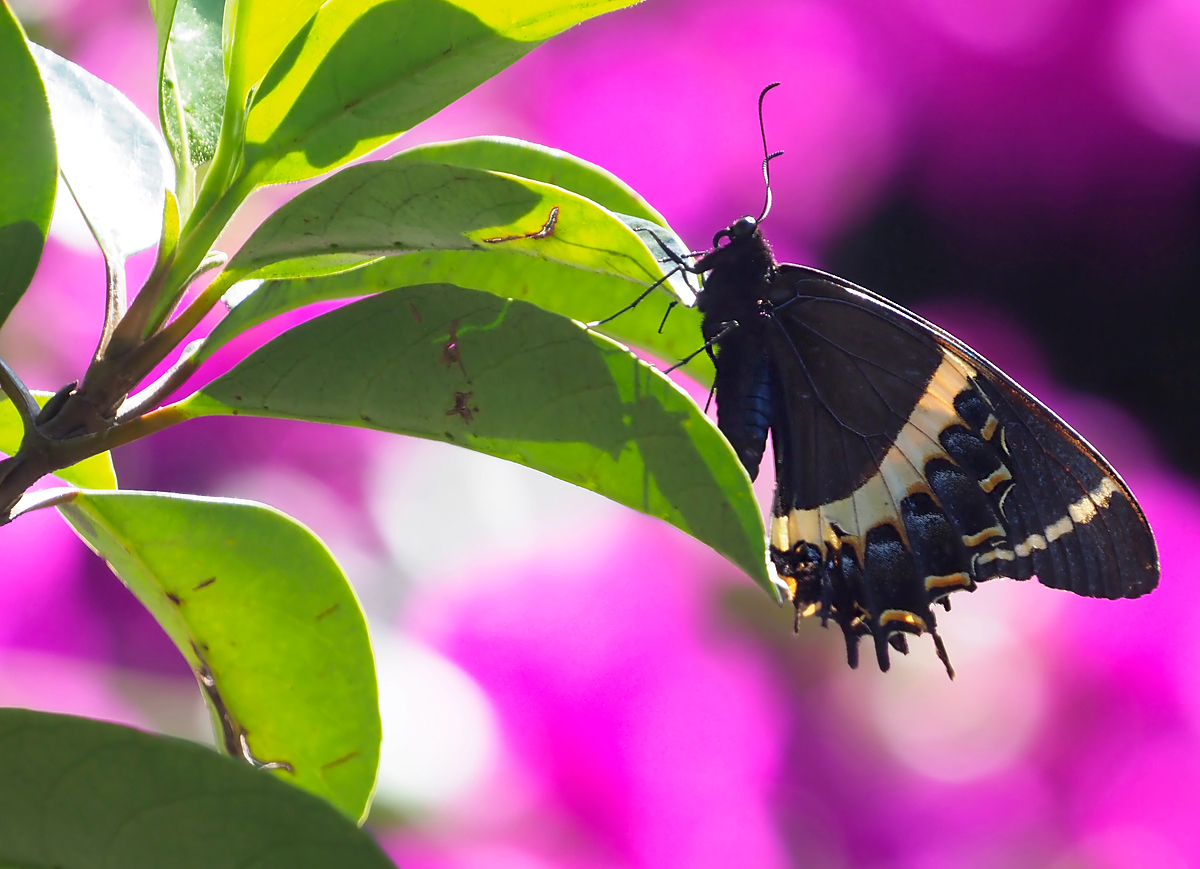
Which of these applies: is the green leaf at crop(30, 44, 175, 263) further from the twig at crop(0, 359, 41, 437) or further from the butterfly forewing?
the butterfly forewing

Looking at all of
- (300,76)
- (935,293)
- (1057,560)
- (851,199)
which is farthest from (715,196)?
(300,76)

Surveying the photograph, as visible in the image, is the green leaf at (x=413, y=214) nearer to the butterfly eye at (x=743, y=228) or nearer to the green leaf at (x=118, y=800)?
the green leaf at (x=118, y=800)

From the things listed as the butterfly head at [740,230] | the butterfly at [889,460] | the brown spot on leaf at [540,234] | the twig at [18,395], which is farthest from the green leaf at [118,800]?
the butterfly head at [740,230]

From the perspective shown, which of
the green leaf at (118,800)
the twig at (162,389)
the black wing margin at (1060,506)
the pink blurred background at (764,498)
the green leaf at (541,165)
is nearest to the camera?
the green leaf at (118,800)

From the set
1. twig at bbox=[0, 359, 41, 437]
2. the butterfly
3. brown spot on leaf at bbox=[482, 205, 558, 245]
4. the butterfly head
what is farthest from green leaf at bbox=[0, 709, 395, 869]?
the butterfly head

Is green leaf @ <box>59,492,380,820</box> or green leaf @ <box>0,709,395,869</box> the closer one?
green leaf @ <box>0,709,395,869</box>

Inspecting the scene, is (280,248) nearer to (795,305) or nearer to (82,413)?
(82,413)
